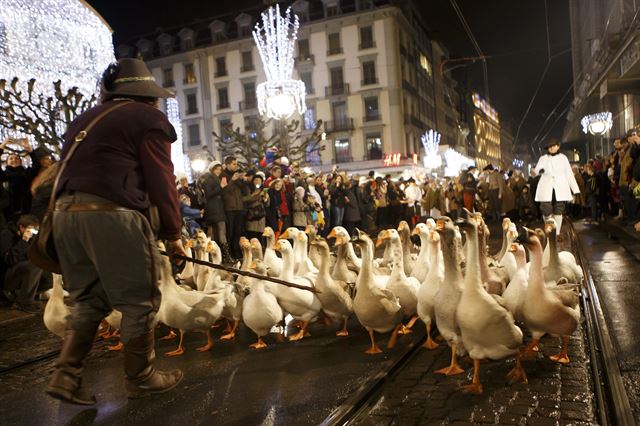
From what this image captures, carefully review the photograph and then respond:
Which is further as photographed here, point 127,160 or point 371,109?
point 371,109

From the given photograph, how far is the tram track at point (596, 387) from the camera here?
3.43 meters

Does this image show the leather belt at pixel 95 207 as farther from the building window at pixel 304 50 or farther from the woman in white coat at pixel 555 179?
the building window at pixel 304 50

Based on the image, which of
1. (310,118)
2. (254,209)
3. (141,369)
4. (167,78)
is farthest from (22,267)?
(167,78)

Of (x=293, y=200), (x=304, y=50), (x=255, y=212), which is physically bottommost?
(x=255, y=212)

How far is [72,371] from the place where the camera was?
3.64 m

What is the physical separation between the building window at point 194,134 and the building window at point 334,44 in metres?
14.9

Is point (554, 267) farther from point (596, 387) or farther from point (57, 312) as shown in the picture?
point (57, 312)

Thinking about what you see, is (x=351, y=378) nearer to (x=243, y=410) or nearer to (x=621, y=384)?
(x=243, y=410)

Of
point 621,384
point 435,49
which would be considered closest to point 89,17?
point 621,384

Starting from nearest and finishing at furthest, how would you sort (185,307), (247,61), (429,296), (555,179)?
(429,296)
(185,307)
(555,179)
(247,61)

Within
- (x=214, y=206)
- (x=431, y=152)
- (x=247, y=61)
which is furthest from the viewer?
(x=247, y=61)

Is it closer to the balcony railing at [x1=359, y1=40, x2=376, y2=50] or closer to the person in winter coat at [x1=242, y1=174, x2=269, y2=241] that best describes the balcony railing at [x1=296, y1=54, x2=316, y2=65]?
the balcony railing at [x1=359, y1=40, x2=376, y2=50]

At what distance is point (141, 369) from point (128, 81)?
2043 mm

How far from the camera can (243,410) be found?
3906mm
